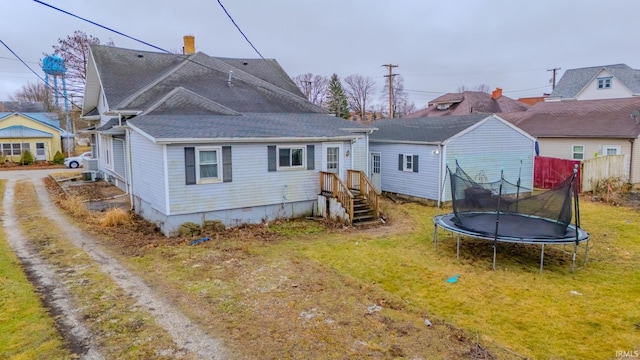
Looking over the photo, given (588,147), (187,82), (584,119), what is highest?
(187,82)

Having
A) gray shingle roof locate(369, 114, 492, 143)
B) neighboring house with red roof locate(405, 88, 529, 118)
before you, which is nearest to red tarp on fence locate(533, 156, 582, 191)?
gray shingle roof locate(369, 114, 492, 143)

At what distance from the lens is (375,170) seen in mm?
19359

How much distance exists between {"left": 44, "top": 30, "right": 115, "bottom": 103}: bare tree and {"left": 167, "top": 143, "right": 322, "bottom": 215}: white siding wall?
30.1 metres

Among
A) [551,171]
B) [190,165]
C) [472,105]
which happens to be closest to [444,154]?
[551,171]

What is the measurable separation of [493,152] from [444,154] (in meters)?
2.93

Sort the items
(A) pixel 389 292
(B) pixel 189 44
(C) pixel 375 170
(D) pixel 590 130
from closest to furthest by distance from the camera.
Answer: (A) pixel 389 292 → (C) pixel 375 170 → (B) pixel 189 44 → (D) pixel 590 130

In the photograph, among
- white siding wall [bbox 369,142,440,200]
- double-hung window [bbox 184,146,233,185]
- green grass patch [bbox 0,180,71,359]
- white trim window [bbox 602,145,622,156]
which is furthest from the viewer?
white trim window [bbox 602,145,622,156]

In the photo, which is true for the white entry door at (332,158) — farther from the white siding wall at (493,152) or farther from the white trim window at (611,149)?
the white trim window at (611,149)

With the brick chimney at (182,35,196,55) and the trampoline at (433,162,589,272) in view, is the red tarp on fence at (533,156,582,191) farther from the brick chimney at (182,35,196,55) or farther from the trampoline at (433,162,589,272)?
the brick chimney at (182,35,196,55)

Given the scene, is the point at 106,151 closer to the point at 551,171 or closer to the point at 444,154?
the point at 444,154

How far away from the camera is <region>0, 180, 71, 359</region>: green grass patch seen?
566cm

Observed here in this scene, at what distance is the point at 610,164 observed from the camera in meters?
20.2

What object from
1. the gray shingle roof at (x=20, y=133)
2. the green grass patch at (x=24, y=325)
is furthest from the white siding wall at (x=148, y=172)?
the gray shingle roof at (x=20, y=133)

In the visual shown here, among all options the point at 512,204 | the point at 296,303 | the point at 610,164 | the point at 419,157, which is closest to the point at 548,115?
the point at 610,164
